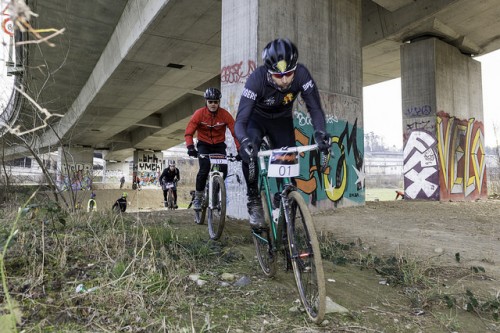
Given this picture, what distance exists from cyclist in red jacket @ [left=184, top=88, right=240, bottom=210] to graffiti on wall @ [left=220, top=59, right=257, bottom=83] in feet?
4.49

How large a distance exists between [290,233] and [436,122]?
454 inches

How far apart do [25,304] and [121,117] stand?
77.5 feet

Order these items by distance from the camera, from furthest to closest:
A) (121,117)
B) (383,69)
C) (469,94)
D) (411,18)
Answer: (121,117)
(383,69)
(469,94)
(411,18)

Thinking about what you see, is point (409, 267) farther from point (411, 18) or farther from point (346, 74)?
point (411, 18)

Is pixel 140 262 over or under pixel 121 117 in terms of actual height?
under

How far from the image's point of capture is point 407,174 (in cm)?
1242

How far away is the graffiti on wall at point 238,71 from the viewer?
6.05 metres

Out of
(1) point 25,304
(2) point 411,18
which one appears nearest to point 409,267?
(1) point 25,304

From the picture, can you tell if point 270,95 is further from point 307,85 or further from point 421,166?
point 421,166

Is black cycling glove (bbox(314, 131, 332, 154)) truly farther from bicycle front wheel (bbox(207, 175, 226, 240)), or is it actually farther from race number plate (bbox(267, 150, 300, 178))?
bicycle front wheel (bbox(207, 175, 226, 240))

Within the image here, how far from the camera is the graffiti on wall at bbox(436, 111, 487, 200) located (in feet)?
39.8

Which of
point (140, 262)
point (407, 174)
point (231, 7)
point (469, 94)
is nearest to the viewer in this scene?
point (140, 262)

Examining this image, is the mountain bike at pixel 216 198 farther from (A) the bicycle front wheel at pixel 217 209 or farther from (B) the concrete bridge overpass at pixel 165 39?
(B) the concrete bridge overpass at pixel 165 39

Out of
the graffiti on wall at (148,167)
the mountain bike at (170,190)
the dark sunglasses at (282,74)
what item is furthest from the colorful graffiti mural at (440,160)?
the graffiti on wall at (148,167)
